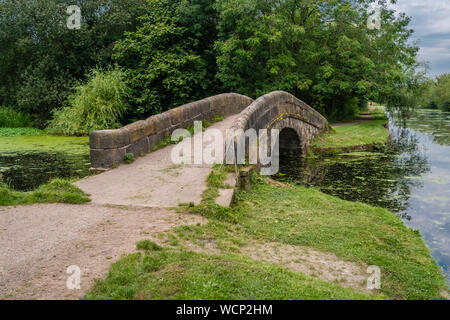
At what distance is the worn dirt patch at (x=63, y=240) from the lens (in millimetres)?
2987

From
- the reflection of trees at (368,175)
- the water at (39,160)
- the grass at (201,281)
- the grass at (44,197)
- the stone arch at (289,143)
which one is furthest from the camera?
the stone arch at (289,143)

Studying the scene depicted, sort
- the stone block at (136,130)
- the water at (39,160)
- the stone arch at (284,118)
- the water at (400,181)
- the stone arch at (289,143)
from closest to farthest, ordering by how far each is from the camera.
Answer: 1. the water at (400,181)
2. the stone block at (136,130)
3. the water at (39,160)
4. the stone arch at (284,118)
5. the stone arch at (289,143)

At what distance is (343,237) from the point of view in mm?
4797

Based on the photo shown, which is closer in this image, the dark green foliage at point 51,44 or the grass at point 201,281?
the grass at point 201,281

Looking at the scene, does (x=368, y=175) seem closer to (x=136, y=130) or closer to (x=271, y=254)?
(x=136, y=130)

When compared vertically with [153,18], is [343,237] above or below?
below

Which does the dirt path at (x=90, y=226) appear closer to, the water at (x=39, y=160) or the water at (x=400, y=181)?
the water at (x=39, y=160)

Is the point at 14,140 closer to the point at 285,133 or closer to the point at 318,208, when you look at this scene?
the point at 285,133

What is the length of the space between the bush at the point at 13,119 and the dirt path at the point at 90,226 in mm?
15393

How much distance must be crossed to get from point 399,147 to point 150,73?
11.5 metres

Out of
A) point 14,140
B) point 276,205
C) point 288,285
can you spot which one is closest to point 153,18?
point 14,140
